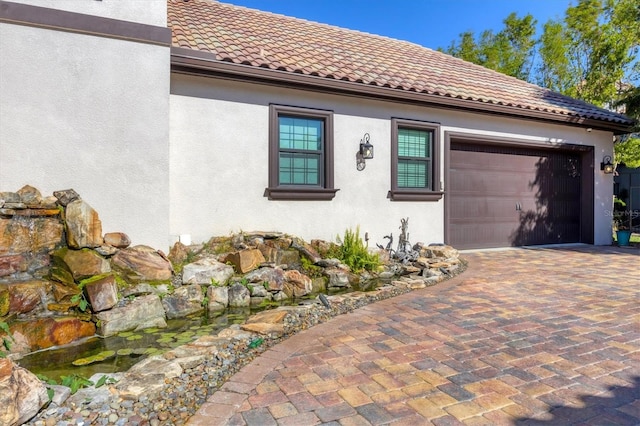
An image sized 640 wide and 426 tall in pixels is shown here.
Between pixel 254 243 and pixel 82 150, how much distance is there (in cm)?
250

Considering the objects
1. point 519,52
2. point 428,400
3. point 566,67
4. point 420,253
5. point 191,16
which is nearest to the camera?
point 428,400

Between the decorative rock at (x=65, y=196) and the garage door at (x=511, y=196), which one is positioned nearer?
the decorative rock at (x=65, y=196)

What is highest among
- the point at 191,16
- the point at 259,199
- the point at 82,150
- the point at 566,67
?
the point at 566,67

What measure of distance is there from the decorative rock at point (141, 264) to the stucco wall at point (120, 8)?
2.96 meters

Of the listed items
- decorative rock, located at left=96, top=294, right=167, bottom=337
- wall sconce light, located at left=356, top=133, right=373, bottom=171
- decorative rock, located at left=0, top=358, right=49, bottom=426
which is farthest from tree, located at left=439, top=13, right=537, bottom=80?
decorative rock, located at left=0, top=358, right=49, bottom=426

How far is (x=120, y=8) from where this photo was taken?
15.8 feet

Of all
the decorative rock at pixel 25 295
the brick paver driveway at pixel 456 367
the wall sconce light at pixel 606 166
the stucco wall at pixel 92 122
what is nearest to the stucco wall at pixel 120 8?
the stucco wall at pixel 92 122

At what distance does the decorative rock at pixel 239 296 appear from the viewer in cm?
454

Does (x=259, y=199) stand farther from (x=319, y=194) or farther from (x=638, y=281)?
(x=638, y=281)

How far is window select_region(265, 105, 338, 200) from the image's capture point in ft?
20.1

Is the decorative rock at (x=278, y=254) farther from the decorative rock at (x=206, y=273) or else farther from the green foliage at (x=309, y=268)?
the decorative rock at (x=206, y=273)

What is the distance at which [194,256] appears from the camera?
5.36 meters

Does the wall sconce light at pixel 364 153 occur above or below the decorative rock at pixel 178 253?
above

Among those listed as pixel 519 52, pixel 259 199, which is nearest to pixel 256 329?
pixel 259 199
